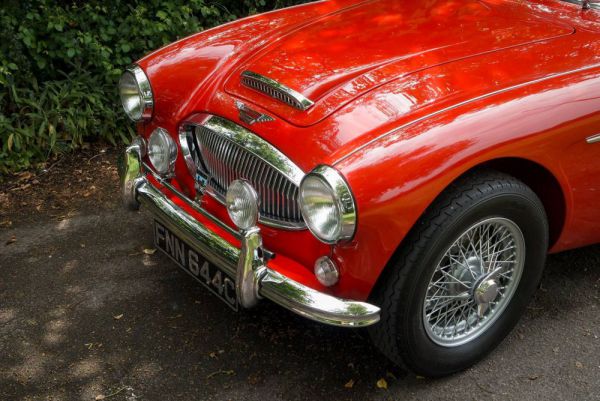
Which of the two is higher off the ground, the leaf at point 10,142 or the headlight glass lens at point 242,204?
the headlight glass lens at point 242,204

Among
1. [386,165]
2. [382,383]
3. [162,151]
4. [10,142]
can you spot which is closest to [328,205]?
[386,165]

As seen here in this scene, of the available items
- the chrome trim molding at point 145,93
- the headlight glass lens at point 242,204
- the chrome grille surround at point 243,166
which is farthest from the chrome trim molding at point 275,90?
the chrome trim molding at point 145,93

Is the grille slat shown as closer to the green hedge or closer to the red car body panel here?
the red car body panel

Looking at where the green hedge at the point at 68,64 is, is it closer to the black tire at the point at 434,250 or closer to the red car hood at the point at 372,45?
the red car hood at the point at 372,45

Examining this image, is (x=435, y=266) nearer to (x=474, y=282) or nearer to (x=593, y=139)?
(x=474, y=282)

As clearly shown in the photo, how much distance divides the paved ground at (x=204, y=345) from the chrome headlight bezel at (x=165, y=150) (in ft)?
2.11

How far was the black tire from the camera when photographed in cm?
231

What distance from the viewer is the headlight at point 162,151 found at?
2.88m

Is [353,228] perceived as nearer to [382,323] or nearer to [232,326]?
[382,323]

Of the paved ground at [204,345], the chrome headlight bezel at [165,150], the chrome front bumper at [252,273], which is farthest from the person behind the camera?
the chrome headlight bezel at [165,150]

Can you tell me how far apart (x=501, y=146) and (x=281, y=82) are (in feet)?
2.75

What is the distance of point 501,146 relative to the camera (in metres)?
2.34

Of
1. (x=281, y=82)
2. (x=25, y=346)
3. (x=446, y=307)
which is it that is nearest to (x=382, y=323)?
(x=446, y=307)

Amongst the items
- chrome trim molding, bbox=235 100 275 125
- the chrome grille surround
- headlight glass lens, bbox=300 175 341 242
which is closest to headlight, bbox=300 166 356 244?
headlight glass lens, bbox=300 175 341 242
